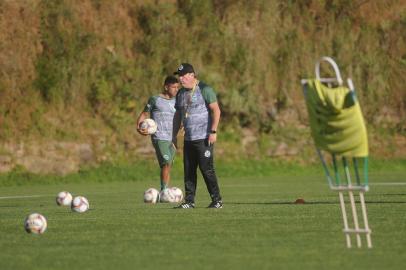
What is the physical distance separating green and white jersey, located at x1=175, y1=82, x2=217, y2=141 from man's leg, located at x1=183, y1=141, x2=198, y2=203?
0.17 metres

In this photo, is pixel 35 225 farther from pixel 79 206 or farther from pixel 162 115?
pixel 162 115

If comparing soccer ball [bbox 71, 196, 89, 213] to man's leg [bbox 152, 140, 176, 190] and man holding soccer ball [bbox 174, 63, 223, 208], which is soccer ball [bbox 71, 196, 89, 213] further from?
man's leg [bbox 152, 140, 176, 190]

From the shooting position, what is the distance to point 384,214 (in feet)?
51.9

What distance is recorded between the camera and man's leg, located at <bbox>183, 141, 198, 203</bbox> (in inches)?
723

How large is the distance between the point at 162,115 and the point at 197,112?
4.57 meters

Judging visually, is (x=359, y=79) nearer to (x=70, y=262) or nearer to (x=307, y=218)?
(x=307, y=218)

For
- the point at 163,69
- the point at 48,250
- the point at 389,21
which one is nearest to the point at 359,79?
the point at 389,21

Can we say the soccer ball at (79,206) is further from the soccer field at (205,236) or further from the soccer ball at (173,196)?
the soccer ball at (173,196)

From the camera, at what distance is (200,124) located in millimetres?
18250

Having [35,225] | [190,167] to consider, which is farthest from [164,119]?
[35,225]

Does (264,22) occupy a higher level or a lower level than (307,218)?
higher

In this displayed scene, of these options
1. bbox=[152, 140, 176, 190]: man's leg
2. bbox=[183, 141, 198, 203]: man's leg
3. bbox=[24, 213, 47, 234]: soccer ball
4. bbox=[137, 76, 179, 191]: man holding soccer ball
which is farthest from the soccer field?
bbox=[137, 76, 179, 191]: man holding soccer ball

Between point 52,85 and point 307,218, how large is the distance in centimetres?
2176

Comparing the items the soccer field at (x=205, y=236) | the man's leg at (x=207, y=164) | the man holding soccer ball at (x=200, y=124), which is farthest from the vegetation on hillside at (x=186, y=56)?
the man's leg at (x=207, y=164)
